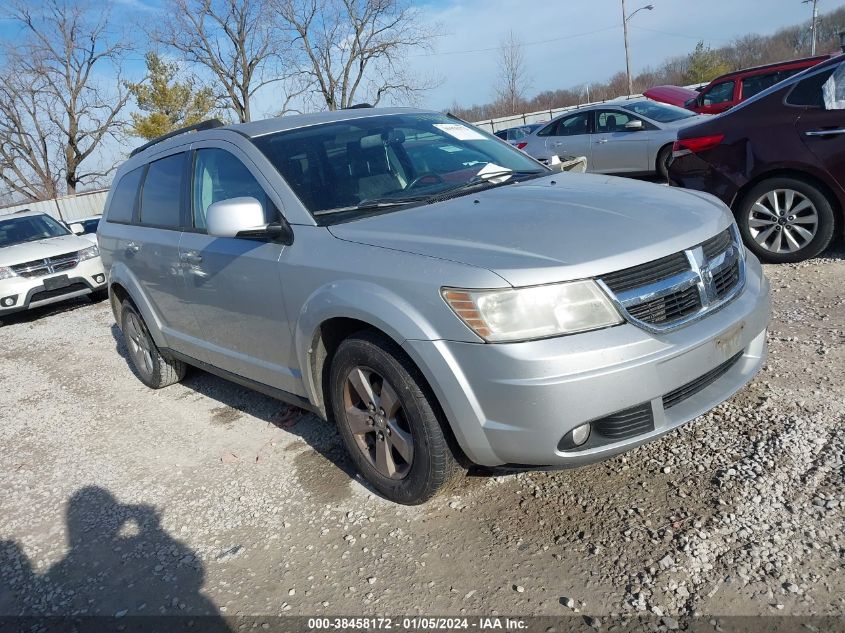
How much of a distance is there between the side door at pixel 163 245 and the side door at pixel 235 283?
16cm

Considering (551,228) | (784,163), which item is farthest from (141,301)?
(784,163)

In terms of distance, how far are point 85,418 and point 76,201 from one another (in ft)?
91.7

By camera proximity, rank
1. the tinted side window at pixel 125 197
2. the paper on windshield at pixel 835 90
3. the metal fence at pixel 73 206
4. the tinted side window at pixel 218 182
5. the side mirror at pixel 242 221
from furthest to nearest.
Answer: the metal fence at pixel 73 206
the paper on windshield at pixel 835 90
the tinted side window at pixel 125 197
the tinted side window at pixel 218 182
the side mirror at pixel 242 221

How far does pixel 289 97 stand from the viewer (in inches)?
1330

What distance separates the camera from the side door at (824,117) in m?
5.14

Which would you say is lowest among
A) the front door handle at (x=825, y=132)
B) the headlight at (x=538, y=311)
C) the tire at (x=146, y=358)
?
the tire at (x=146, y=358)

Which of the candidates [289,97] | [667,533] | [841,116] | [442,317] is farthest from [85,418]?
[289,97]

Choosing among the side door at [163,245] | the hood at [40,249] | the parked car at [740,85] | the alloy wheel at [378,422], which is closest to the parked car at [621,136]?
the parked car at [740,85]

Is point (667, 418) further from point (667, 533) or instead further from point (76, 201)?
point (76, 201)

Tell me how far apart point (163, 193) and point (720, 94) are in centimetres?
1329

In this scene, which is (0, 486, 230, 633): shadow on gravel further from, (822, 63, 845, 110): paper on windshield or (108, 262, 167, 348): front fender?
(822, 63, 845, 110): paper on windshield

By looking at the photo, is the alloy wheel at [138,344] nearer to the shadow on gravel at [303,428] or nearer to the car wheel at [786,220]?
the shadow on gravel at [303,428]

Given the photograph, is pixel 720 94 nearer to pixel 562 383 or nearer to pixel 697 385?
pixel 697 385

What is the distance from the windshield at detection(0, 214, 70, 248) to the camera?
9.81m
